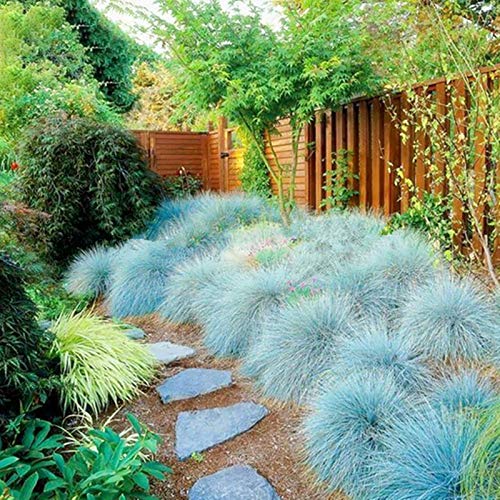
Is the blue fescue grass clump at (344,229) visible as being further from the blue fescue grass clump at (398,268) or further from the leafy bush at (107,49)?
the leafy bush at (107,49)

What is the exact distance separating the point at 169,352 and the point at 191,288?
79cm

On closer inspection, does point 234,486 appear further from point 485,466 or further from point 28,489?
point 485,466

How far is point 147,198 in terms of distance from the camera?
6523mm

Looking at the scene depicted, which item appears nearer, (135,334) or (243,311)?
(243,311)

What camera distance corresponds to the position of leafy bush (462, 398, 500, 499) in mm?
1530

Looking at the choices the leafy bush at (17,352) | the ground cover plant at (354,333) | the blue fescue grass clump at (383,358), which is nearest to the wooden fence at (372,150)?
the ground cover plant at (354,333)

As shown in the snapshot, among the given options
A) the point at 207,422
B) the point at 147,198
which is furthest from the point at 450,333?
the point at 147,198

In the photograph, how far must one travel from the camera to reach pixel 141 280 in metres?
4.55

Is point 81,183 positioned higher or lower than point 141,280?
higher

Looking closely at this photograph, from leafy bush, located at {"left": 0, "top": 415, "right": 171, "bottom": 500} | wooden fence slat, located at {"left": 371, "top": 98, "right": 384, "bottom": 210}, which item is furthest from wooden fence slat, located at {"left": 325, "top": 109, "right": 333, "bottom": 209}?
leafy bush, located at {"left": 0, "top": 415, "right": 171, "bottom": 500}

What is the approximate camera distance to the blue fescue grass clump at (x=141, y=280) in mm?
4441

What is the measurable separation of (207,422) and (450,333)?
1.29 m

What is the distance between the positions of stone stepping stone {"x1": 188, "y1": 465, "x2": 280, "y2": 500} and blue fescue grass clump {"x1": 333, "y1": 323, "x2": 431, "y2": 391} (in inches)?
24.0

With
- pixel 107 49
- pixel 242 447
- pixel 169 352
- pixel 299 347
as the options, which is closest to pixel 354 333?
pixel 299 347
